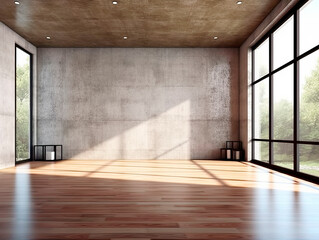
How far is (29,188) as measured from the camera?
193 inches

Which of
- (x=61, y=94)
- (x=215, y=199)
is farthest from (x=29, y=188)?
(x=61, y=94)

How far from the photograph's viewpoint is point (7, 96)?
827 centimetres

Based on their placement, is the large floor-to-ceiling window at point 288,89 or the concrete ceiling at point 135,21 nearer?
the large floor-to-ceiling window at point 288,89

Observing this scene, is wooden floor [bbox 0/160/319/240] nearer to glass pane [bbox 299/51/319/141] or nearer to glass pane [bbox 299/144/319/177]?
glass pane [bbox 299/51/319/141]

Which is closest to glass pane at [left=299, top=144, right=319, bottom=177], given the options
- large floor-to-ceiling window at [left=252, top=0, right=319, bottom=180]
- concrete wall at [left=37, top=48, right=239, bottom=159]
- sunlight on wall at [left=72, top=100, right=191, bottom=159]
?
large floor-to-ceiling window at [left=252, top=0, right=319, bottom=180]

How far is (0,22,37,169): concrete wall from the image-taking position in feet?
26.1

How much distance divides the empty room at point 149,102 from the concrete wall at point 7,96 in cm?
5

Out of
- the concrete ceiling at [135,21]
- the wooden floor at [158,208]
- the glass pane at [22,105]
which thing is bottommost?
the wooden floor at [158,208]

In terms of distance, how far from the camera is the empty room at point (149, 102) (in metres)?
4.98

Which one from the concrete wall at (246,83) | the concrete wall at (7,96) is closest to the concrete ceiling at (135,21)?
the concrete wall at (246,83)

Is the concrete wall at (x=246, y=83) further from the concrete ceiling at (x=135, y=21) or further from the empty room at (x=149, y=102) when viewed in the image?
the concrete ceiling at (x=135, y=21)

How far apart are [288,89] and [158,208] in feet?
31.6

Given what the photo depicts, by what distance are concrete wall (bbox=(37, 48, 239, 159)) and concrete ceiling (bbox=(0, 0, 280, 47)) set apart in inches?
19.8

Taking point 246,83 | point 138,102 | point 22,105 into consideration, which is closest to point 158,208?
point 246,83
